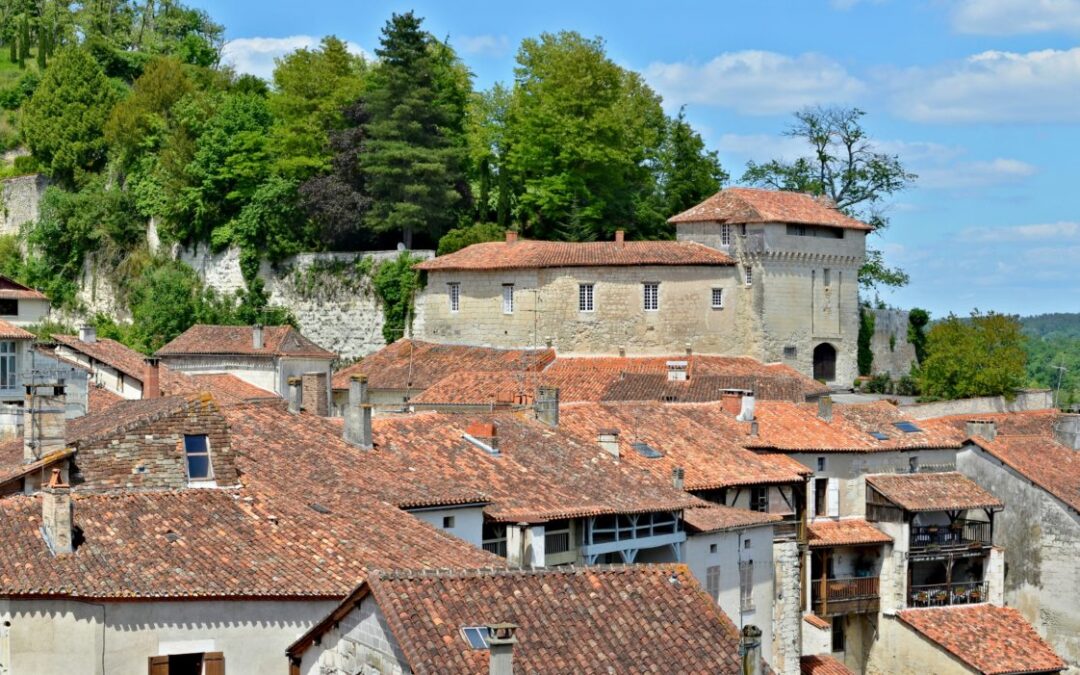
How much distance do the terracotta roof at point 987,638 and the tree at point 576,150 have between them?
2807 centimetres

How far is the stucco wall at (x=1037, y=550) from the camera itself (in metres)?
47.7

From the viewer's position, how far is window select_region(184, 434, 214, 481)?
27031 millimetres

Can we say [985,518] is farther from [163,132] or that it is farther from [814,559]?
[163,132]

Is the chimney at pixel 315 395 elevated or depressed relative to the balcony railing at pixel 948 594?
elevated

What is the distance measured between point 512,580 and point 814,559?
22.9 metres

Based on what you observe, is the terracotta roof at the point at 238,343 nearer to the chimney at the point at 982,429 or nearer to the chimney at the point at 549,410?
the chimney at the point at 982,429

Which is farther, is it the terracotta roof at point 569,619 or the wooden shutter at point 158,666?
the wooden shutter at point 158,666

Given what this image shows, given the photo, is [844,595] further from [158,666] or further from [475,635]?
[475,635]

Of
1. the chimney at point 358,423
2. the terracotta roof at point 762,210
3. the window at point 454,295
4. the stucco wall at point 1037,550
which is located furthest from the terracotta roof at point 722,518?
the window at point 454,295

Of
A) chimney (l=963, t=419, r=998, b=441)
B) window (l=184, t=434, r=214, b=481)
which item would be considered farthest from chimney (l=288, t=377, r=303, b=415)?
chimney (l=963, t=419, r=998, b=441)

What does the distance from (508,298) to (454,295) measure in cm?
265

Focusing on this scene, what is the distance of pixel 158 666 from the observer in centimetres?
2398

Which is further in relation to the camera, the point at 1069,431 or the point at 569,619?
the point at 1069,431

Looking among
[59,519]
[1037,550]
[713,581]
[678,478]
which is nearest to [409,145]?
[1037,550]
